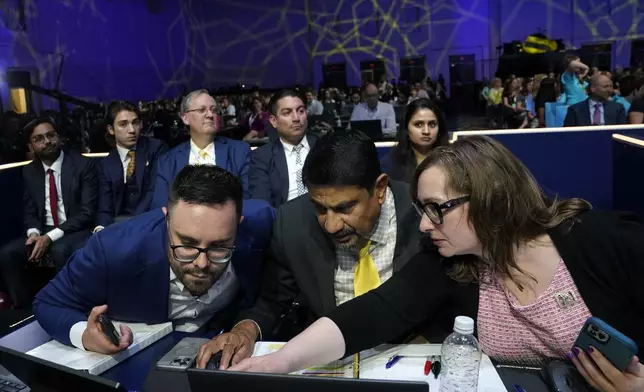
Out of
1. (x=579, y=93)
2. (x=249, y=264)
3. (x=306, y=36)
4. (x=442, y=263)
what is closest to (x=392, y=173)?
(x=249, y=264)

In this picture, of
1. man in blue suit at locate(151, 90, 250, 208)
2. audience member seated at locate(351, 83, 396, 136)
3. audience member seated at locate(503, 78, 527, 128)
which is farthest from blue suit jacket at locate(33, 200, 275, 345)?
audience member seated at locate(503, 78, 527, 128)

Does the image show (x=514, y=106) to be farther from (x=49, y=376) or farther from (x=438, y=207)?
(x=49, y=376)

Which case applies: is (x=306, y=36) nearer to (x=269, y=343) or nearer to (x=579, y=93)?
(x=579, y=93)

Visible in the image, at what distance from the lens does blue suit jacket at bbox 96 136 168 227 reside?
12.0 feet

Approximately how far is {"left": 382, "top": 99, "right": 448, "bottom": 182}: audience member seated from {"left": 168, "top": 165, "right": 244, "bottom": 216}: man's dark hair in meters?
1.86

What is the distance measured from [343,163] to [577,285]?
68 cm

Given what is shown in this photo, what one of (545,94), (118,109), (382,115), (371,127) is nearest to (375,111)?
(382,115)

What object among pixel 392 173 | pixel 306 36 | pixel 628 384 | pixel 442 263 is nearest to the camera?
pixel 628 384

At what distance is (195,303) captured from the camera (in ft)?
5.53

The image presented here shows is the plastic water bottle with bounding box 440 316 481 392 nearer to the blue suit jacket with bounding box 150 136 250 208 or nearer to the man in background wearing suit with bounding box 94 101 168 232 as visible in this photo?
the blue suit jacket with bounding box 150 136 250 208

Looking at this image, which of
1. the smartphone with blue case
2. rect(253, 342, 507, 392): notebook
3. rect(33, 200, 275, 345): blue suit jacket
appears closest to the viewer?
the smartphone with blue case

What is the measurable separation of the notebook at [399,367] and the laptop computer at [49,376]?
503mm

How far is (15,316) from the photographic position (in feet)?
5.42

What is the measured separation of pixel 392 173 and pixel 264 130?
385 centimetres
